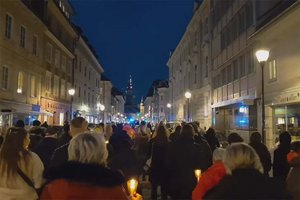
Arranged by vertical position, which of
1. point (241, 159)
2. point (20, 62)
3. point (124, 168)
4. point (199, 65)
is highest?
point (199, 65)

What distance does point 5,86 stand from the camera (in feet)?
81.5

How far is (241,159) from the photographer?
392 cm

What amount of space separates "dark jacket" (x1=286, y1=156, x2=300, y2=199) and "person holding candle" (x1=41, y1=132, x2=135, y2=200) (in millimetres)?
3178

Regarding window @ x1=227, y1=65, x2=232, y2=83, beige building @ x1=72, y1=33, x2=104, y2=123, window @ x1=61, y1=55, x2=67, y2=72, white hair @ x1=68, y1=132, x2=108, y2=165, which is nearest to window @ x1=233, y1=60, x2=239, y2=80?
window @ x1=227, y1=65, x2=232, y2=83

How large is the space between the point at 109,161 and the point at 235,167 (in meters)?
4.08

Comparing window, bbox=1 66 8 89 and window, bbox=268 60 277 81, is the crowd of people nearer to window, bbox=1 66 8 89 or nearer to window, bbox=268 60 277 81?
window, bbox=268 60 277 81

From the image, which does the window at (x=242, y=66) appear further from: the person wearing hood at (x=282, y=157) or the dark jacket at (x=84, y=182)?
the dark jacket at (x=84, y=182)

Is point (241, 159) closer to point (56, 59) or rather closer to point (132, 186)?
point (132, 186)

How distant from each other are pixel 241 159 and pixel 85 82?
182 ft

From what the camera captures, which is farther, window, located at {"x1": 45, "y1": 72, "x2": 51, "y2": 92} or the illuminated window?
window, located at {"x1": 45, "y1": 72, "x2": 51, "y2": 92}

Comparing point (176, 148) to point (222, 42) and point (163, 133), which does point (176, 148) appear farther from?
point (222, 42)

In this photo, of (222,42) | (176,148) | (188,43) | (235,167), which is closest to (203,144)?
(176,148)

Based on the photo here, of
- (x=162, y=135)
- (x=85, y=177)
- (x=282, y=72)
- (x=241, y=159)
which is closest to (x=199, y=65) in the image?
(x=282, y=72)

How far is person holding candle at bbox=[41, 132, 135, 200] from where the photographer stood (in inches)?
126
